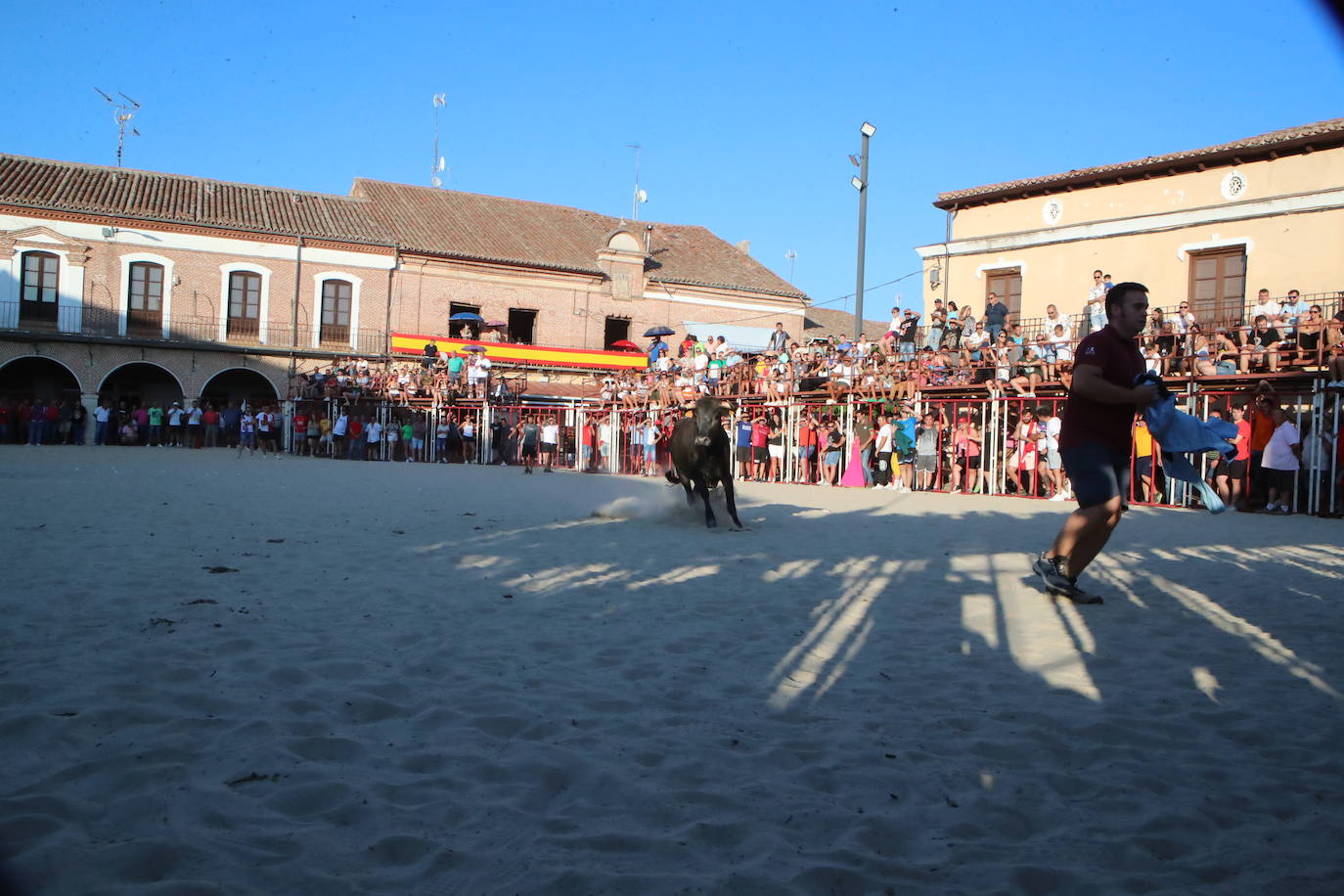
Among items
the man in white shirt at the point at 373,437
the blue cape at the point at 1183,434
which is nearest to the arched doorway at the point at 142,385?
the man in white shirt at the point at 373,437

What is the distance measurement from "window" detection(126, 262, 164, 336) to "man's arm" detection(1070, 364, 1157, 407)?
4092 centimetres

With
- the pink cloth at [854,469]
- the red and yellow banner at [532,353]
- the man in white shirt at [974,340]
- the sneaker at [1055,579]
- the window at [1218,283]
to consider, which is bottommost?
the sneaker at [1055,579]

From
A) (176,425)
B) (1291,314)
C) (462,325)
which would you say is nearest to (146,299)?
(176,425)

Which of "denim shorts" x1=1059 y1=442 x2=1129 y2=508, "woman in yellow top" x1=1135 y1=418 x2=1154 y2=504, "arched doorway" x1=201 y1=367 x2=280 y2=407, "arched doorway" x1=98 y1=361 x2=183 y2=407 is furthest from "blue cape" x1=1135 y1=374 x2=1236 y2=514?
"arched doorway" x1=98 y1=361 x2=183 y2=407

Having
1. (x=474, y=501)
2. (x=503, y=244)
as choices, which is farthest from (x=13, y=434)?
(x=474, y=501)

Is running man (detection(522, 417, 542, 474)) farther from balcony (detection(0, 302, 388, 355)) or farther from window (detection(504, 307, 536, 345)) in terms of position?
window (detection(504, 307, 536, 345))

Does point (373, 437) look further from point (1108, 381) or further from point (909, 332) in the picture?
point (1108, 381)

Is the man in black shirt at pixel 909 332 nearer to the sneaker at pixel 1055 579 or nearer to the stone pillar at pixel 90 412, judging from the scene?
the sneaker at pixel 1055 579

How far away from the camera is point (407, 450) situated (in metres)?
31.0

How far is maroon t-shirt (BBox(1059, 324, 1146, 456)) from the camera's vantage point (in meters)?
6.13

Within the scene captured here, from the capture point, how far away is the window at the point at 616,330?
47594 mm

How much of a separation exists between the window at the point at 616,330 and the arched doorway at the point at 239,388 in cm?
1508

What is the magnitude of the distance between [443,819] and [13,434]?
40117 mm

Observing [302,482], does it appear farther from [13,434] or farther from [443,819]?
[13,434]
